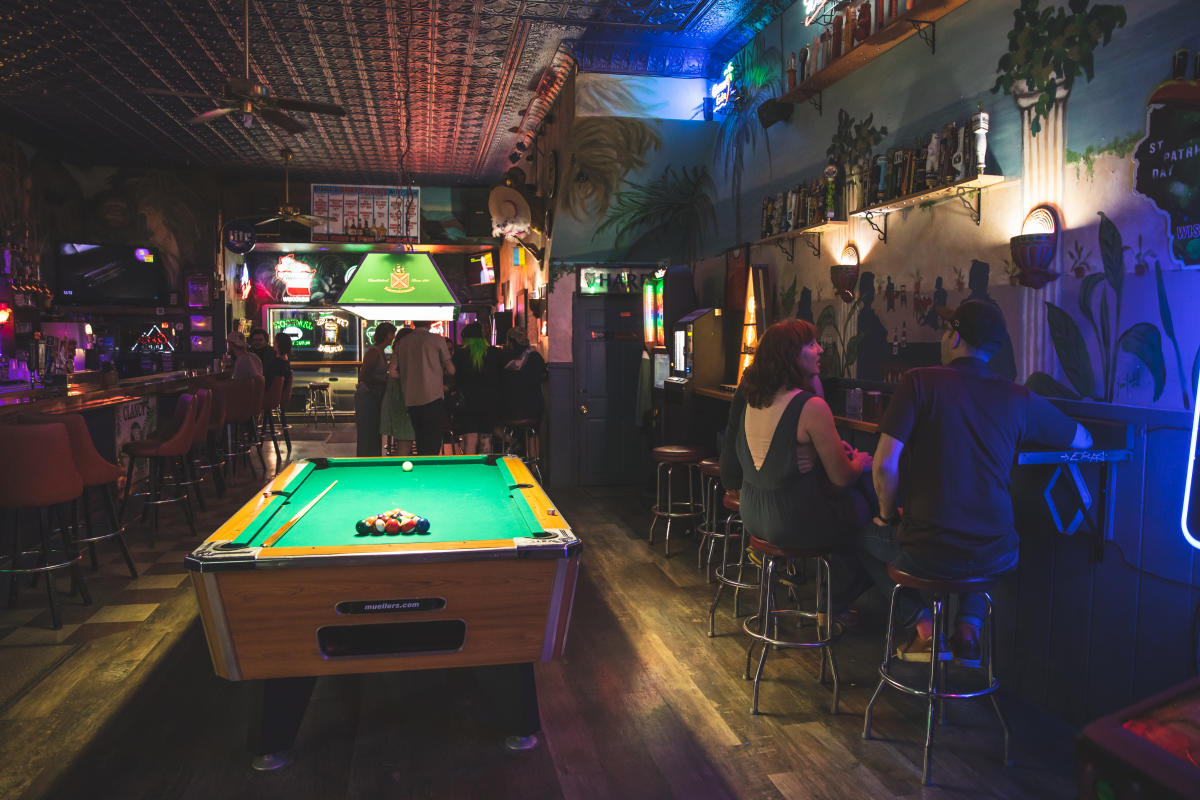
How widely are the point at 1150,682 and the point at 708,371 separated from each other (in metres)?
3.81

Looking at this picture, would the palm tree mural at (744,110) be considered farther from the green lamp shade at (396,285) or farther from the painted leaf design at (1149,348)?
the painted leaf design at (1149,348)

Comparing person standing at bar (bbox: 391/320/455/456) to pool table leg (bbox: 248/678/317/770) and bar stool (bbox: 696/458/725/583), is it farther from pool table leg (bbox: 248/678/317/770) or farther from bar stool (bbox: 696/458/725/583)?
pool table leg (bbox: 248/678/317/770)

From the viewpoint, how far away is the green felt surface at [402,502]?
9.32 ft

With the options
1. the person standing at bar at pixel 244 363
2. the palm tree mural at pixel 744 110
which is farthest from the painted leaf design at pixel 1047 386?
the person standing at bar at pixel 244 363

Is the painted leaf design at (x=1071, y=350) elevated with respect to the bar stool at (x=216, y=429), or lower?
elevated

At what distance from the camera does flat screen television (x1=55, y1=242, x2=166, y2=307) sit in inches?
422

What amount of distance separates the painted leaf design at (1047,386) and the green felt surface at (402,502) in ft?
7.22

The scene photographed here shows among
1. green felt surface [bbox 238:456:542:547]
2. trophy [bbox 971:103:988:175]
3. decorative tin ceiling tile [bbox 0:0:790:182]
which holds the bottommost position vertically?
green felt surface [bbox 238:456:542:547]

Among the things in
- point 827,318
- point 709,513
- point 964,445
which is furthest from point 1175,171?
point 709,513

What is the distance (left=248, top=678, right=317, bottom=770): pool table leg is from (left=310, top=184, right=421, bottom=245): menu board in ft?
28.4

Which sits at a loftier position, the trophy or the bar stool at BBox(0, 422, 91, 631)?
the trophy

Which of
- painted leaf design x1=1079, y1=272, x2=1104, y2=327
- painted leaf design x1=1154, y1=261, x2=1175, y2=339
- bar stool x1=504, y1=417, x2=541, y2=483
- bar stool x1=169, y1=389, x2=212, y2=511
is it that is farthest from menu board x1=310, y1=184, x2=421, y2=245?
painted leaf design x1=1154, y1=261, x2=1175, y2=339

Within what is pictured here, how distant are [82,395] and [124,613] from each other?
268 cm

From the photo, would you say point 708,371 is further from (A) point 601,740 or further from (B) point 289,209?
(B) point 289,209
